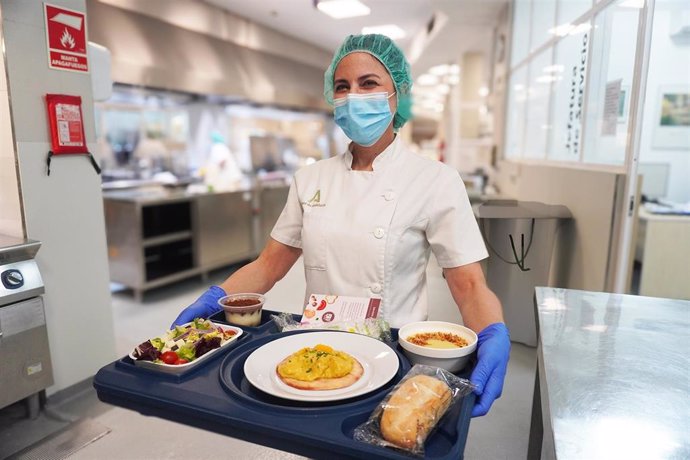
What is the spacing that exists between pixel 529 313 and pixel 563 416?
7.56 feet

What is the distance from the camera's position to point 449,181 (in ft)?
4.16

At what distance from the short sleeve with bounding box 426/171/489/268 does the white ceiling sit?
3.97m

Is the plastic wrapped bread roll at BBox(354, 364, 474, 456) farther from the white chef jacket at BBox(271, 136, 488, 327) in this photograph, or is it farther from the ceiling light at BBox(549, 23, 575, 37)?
the ceiling light at BBox(549, 23, 575, 37)

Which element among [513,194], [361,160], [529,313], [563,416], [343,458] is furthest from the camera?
[513,194]

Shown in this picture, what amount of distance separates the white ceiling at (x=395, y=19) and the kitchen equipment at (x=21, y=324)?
3891 millimetres

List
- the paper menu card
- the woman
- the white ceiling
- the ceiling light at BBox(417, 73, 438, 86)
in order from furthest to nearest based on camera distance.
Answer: the ceiling light at BBox(417, 73, 438, 86) → the white ceiling → the woman → the paper menu card

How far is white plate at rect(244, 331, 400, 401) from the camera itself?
0.77m

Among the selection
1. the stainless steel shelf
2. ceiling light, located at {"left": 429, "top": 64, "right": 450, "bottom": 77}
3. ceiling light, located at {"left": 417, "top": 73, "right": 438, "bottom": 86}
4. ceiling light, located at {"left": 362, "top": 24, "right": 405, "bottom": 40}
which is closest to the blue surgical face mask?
the stainless steel shelf

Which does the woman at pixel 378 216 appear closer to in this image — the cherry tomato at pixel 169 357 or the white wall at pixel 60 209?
the cherry tomato at pixel 169 357

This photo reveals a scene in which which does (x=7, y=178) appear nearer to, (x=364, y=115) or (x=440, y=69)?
(x=364, y=115)

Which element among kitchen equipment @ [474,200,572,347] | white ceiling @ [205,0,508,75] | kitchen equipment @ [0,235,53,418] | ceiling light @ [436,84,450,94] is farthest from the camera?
ceiling light @ [436,84,450,94]

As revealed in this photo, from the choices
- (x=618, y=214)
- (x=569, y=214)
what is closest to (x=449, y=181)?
(x=618, y=214)

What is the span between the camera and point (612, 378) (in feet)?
3.12

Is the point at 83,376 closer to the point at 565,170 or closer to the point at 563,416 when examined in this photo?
the point at 563,416
